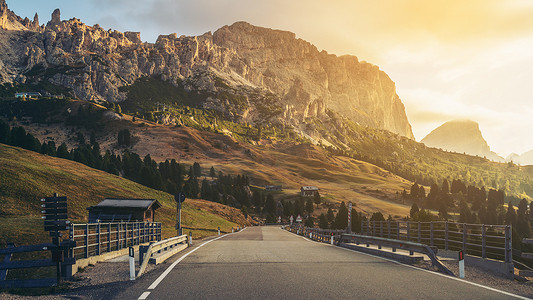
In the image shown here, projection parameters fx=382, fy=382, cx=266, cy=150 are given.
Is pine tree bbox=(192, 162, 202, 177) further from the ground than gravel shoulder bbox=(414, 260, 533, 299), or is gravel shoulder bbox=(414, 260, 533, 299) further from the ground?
pine tree bbox=(192, 162, 202, 177)

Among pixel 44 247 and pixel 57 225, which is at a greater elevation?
pixel 57 225

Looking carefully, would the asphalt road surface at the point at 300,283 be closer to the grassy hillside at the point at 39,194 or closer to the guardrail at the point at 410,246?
the guardrail at the point at 410,246

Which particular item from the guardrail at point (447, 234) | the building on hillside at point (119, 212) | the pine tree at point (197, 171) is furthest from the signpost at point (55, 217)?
the pine tree at point (197, 171)

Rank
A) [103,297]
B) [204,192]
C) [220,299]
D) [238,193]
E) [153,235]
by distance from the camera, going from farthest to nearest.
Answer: [238,193] < [204,192] < [153,235] < [103,297] < [220,299]

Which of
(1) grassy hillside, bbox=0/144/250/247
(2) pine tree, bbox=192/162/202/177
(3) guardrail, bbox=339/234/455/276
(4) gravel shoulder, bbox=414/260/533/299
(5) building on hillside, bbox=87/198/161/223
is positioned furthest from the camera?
(2) pine tree, bbox=192/162/202/177

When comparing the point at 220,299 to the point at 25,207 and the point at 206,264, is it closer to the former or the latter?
the point at 206,264

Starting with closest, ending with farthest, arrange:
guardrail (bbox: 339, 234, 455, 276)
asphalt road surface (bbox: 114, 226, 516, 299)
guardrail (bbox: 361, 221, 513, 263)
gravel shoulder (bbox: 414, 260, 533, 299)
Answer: asphalt road surface (bbox: 114, 226, 516, 299)
gravel shoulder (bbox: 414, 260, 533, 299)
guardrail (bbox: 339, 234, 455, 276)
guardrail (bbox: 361, 221, 513, 263)

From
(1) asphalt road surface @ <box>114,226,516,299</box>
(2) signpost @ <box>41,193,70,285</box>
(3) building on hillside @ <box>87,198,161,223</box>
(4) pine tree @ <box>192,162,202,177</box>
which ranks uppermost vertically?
(4) pine tree @ <box>192,162,202,177</box>

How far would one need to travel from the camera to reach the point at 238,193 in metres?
161

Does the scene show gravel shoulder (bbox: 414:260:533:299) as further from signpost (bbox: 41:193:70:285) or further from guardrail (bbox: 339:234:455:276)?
signpost (bbox: 41:193:70:285)

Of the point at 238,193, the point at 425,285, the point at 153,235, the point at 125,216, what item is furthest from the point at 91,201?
the point at 238,193

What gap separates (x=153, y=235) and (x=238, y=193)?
13389 cm

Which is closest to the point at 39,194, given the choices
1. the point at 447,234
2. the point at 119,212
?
the point at 119,212

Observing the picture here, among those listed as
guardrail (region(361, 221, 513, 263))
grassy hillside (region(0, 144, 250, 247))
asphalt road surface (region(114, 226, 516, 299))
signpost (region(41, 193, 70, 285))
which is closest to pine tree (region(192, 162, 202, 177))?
grassy hillside (region(0, 144, 250, 247))
